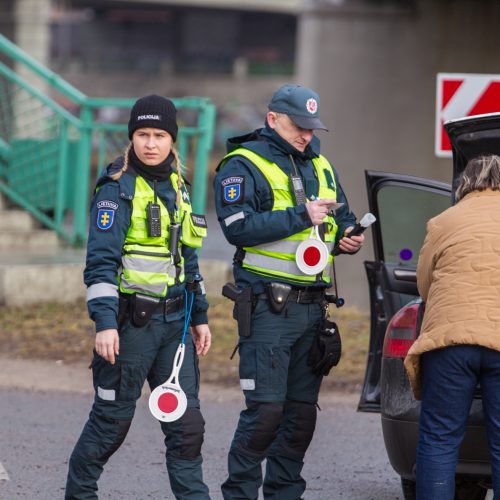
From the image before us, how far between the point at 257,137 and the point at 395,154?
A: 754 centimetres

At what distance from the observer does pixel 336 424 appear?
8102 mm

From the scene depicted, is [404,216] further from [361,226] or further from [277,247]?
[277,247]

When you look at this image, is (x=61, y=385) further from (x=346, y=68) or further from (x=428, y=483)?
(x=346, y=68)

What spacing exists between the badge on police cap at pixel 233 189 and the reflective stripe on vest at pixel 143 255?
0.33 m

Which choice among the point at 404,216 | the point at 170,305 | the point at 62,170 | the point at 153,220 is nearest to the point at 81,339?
the point at 62,170

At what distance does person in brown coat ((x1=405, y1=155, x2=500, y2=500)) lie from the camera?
483 cm

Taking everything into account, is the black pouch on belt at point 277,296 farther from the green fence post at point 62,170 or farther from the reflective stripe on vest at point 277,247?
the green fence post at point 62,170

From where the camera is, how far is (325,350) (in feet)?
18.1

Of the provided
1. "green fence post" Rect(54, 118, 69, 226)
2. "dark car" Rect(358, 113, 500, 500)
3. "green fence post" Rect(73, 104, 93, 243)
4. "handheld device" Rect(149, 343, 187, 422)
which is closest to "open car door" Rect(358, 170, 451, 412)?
"dark car" Rect(358, 113, 500, 500)

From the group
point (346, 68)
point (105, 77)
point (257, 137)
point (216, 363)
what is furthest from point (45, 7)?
point (257, 137)

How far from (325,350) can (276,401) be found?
292 millimetres

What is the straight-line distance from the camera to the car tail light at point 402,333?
558cm

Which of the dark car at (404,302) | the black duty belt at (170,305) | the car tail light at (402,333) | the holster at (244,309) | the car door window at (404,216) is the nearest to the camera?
the black duty belt at (170,305)

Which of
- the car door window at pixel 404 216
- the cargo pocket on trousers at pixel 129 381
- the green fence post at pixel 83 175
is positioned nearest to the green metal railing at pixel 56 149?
the green fence post at pixel 83 175
